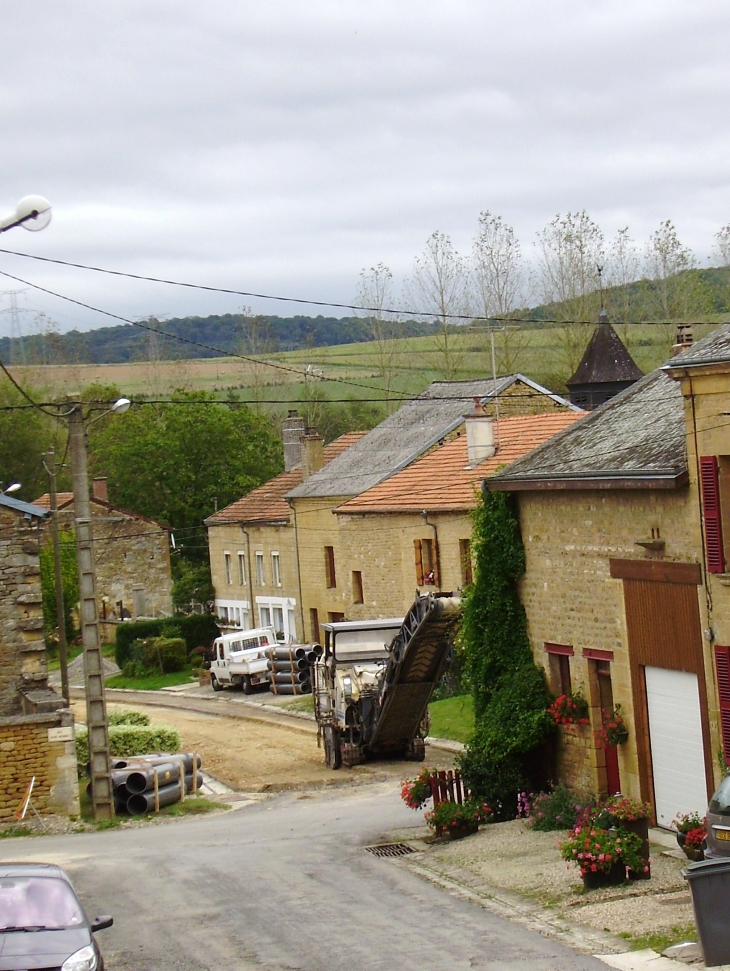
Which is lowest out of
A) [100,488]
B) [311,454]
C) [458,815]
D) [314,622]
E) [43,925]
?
[458,815]

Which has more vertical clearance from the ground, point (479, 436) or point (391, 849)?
point (479, 436)

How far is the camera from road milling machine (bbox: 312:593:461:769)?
81.9ft

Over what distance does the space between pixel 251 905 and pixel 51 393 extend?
79752mm

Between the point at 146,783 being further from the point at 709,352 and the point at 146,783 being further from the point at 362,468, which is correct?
the point at 362,468

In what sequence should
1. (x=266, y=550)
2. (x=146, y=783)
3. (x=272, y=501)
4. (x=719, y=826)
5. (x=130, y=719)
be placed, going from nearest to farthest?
(x=719, y=826) < (x=146, y=783) < (x=130, y=719) < (x=266, y=550) < (x=272, y=501)

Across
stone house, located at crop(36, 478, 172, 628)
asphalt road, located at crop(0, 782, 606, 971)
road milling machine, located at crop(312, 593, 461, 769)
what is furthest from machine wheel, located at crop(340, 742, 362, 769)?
stone house, located at crop(36, 478, 172, 628)

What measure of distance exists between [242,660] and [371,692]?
1756cm

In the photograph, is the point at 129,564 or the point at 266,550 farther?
the point at 129,564

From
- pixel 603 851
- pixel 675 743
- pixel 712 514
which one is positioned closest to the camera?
pixel 603 851

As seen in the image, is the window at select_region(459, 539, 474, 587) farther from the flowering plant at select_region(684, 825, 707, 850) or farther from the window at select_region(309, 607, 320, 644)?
the flowering plant at select_region(684, 825, 707, 850)

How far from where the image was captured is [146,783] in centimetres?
2409

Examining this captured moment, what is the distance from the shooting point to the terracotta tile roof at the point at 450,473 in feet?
110

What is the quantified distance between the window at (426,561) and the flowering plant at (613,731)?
17502mm

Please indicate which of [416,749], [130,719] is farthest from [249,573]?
[416,749]
